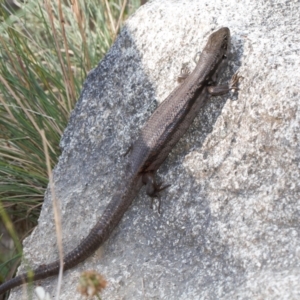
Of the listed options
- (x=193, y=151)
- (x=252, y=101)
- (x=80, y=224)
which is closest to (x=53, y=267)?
(x=80, y=224)

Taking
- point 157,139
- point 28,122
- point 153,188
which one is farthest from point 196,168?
point 28,122

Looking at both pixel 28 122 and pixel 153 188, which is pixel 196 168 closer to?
pixel 153 188

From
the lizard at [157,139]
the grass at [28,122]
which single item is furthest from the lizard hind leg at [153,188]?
the grass at [28,122]

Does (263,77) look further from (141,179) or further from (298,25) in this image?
(141,179)

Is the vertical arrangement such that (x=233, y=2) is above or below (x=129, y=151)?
above

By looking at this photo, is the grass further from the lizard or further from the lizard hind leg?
the lizard hind leg
